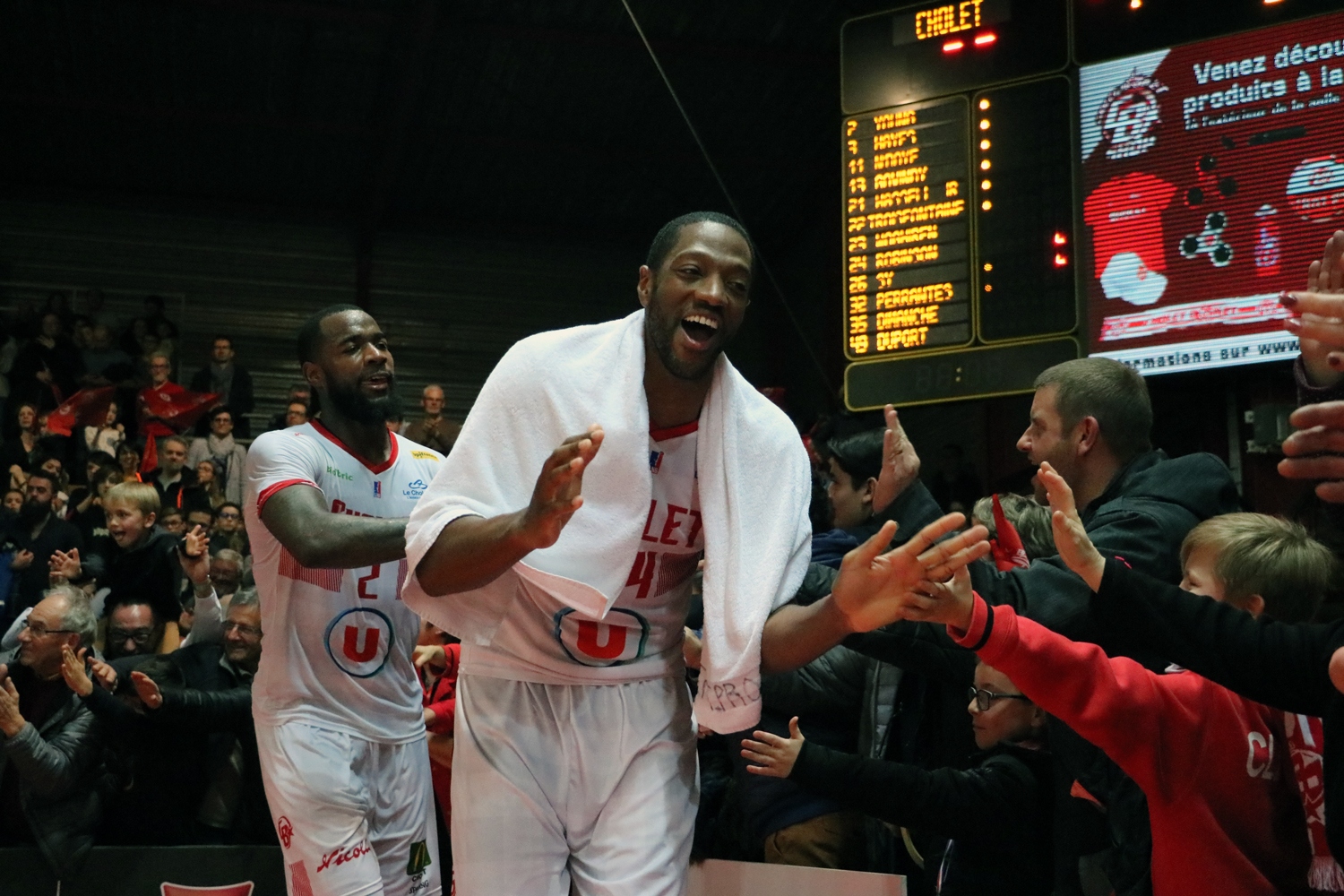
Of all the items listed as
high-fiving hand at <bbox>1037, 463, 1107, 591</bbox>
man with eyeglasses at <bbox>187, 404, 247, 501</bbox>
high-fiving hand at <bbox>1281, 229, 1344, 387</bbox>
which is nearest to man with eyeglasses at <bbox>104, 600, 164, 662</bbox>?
man with eyeglasses at <bbox>187, 404, 247, 501</bbox>

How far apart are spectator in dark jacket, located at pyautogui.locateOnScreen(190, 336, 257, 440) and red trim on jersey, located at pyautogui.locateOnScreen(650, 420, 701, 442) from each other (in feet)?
39.0

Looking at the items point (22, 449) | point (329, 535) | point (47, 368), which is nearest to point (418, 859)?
point (329, 535)

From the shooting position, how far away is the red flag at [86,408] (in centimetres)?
1315

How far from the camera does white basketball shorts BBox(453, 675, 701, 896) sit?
2.95 metres

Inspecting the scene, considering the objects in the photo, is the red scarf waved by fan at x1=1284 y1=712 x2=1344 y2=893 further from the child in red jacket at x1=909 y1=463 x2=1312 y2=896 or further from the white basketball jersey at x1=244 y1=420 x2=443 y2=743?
the white basketball jersey at x1=244 y1=420 x2=443 y2=743

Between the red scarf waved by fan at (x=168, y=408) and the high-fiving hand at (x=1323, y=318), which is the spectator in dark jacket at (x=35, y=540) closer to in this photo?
the red scarf waved by fan at (x=168, y=408)

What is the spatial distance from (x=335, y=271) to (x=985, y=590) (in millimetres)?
15223

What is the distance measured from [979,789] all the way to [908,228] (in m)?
4.80

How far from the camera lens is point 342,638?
4.35 metres

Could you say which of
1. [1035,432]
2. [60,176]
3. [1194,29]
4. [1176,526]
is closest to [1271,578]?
[1176,526]

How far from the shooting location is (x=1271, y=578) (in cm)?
329

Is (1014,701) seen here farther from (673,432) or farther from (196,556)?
(196,556)

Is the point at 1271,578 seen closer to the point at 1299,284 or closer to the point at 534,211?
the point at 1299,284

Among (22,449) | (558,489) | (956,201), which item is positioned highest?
(956,201)
